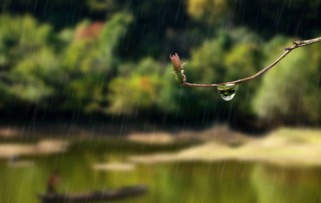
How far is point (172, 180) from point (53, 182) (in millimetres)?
877

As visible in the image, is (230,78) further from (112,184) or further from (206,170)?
(112,184)

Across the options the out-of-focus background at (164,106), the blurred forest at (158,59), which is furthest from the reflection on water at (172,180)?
the blurred forest at (158,59)

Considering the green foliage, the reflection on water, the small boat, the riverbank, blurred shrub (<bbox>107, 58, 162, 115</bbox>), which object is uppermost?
the green foliage

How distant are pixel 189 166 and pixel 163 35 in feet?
3.32

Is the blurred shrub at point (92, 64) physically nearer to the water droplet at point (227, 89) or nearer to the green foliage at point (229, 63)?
the green foliage at point (229, 63)

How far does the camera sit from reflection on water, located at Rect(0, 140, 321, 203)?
4125 mm

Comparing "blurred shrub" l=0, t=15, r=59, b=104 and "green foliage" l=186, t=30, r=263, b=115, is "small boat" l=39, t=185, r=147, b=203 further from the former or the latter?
"green foliage" l=186, t=30, r=263, b=115

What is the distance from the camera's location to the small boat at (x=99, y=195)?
406 cm

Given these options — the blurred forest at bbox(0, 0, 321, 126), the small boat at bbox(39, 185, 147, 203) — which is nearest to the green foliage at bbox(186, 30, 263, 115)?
the blurred forest at bbox(0, 0, 321, 126)

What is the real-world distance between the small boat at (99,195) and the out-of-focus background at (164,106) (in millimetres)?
46

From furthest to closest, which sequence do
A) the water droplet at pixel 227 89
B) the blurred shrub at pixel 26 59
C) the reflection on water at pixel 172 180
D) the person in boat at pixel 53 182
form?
the blurred shrub at pixel 26 59 → the reflection on water at pixel 172 180 → the person in boat at pixel 53 182 → the water droplet at pixel 227 89

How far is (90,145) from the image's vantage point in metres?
4.23

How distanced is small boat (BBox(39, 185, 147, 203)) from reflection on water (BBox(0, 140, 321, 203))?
47 mm

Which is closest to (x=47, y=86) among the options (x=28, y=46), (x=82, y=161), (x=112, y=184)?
(x=28, y=46)
